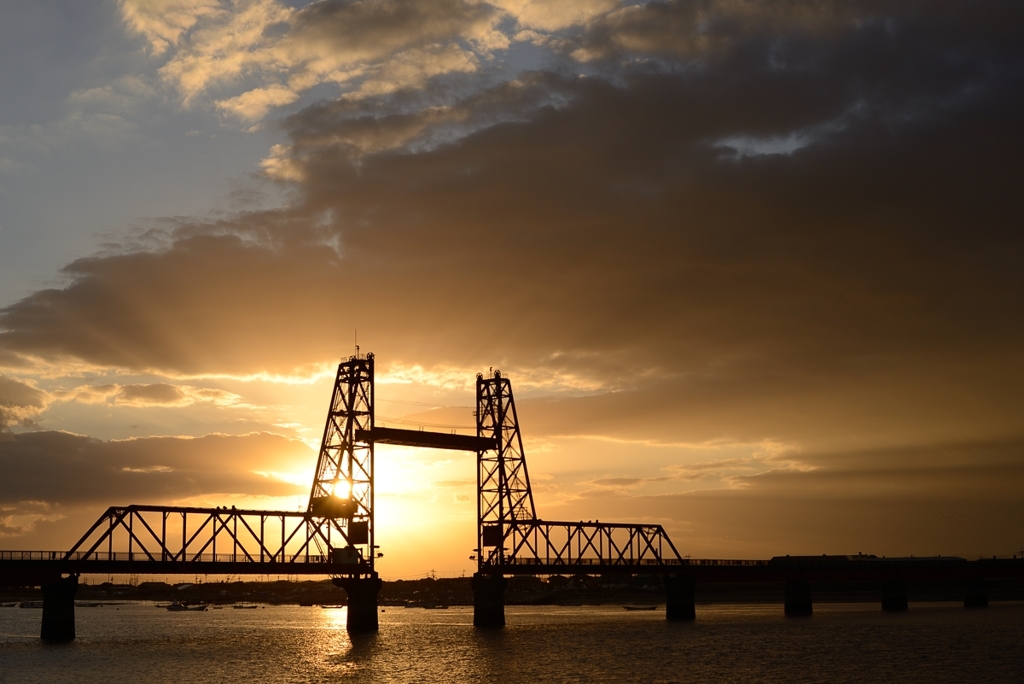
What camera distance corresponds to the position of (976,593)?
14800cm

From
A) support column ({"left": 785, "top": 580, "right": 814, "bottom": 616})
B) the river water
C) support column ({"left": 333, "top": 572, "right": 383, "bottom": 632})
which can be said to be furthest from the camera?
support column ({"left": 785, "top": 580, "right": 814, "bottom": 616})

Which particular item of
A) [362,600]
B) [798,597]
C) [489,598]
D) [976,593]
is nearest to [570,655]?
[362,600]

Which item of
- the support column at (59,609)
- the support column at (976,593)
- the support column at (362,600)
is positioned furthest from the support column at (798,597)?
the support column at (59,609)

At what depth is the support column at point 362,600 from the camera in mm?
95375

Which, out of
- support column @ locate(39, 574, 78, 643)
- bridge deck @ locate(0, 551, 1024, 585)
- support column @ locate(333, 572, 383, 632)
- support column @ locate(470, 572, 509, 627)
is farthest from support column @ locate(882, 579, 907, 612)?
support column @ locate(39, 574, 78, 643)

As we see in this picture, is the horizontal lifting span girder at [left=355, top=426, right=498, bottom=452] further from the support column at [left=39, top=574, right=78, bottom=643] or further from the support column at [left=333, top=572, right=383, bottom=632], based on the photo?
the support column at [left=39, top=574, right=78, bottom=643]

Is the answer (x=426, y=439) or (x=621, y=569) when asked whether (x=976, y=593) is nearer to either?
(x=621, y=569)

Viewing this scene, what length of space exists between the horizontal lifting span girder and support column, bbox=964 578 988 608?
84.7 metres

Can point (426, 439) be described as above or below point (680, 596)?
above

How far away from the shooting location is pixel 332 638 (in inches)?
4087

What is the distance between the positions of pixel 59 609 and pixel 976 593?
417 ft

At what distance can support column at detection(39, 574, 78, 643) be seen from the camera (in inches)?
3130

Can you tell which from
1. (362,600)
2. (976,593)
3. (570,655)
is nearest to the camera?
(570,655)

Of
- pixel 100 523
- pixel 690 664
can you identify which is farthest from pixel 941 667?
pixel 100 523
